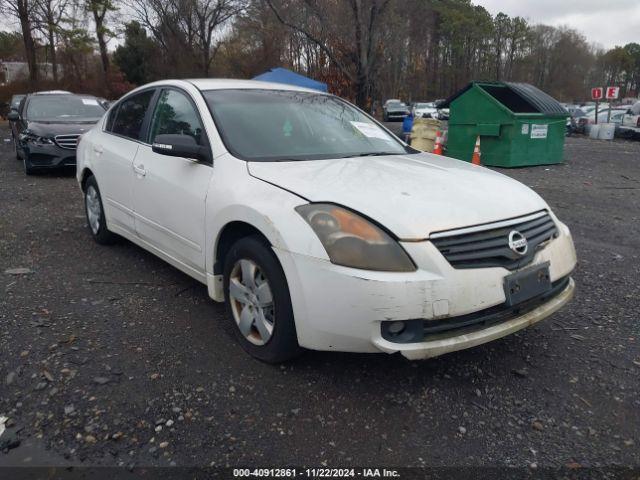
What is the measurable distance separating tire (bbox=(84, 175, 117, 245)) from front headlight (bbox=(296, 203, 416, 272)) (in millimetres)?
3065

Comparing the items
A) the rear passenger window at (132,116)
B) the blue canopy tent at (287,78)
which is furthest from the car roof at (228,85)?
the blue canopy tent at (287,78)

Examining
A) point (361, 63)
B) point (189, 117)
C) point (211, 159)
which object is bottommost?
point (211, 159)

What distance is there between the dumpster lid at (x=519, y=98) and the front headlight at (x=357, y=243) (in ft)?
30.9

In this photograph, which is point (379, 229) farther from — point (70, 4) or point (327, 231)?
point (70, 4)

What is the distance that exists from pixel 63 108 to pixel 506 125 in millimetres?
8583

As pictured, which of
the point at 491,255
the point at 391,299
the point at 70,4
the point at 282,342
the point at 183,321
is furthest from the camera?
the point at 70,4

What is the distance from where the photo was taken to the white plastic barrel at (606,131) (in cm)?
1994

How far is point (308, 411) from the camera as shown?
8.32ft

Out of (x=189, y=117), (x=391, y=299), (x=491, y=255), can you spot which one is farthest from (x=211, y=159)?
(x=491, y=255)

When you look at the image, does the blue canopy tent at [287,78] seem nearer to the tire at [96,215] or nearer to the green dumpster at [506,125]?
the green dumpster at [506,125]

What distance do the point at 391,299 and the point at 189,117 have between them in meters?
2.10

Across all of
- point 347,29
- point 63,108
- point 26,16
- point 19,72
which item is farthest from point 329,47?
point 19,72

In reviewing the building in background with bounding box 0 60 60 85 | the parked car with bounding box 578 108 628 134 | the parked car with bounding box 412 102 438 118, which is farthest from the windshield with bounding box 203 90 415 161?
the building in background with bounding box 0 60 60 85

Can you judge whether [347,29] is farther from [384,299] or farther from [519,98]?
[384,299]
